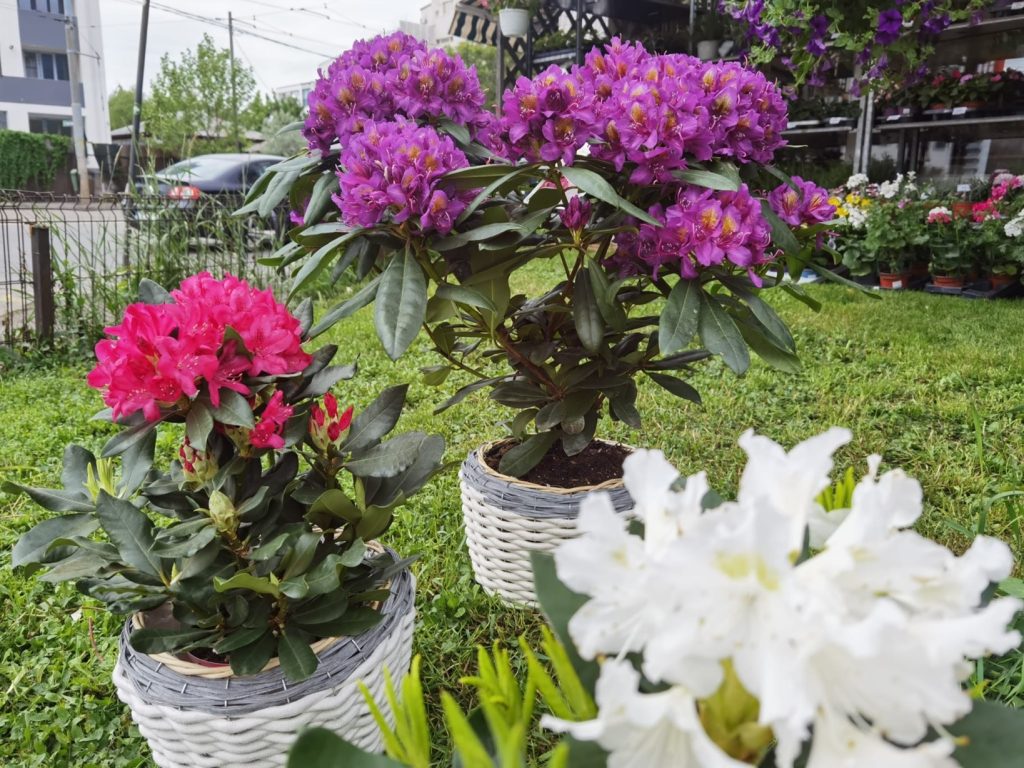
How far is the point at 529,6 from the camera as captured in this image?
698 centimetres

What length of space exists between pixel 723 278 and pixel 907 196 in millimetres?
4680

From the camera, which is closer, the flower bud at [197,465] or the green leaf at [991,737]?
the green leaf at [991,737]

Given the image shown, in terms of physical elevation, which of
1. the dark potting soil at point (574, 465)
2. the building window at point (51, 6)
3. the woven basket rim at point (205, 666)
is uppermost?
the building window at point (51, 6)

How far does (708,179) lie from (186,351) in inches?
31.6

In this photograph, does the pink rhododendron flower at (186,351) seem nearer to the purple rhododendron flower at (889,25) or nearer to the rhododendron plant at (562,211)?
the rhododendron plant at (562,211)

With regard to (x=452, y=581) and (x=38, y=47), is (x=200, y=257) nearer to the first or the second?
(x=452, y=581)

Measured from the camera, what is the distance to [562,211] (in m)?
1.44

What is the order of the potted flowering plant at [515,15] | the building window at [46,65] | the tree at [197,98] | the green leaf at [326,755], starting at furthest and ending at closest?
the building window at [46,65]
the tree at [197,98]
the potted flowering plant at [515,15]
the green leaf at [326,755]

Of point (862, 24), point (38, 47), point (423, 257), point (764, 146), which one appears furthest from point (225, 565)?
point (38, 47)

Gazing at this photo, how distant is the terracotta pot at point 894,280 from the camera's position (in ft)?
16.2

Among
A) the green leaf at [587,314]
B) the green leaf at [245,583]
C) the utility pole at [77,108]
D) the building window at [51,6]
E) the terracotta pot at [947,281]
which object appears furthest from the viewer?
the building window at [51,6]

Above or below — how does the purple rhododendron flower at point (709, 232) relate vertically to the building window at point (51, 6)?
below

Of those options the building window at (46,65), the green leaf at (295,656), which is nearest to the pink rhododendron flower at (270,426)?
the green leaf at (295,656)

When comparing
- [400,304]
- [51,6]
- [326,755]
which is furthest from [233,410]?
[51,6]
